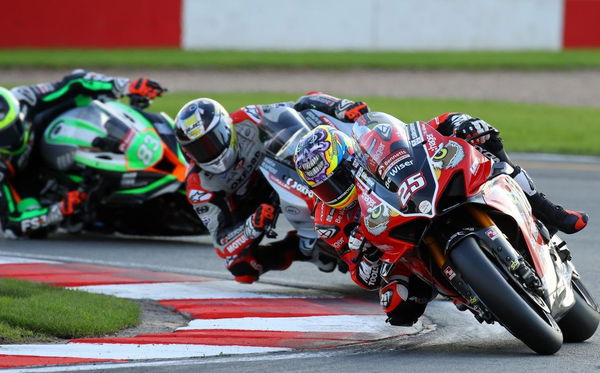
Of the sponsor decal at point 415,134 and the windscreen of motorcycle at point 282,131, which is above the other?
the sponsor decal at point 415,134

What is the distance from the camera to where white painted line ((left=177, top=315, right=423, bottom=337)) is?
7348 mm

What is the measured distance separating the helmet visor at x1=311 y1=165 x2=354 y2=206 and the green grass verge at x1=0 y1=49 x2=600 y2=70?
1822 centimetres

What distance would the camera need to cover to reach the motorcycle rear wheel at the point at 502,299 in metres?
6.00

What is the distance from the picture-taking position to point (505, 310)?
6.00 m

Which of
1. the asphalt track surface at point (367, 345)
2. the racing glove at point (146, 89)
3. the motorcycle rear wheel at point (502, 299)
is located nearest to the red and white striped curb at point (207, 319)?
the asphalt track surface at point (367, 345)

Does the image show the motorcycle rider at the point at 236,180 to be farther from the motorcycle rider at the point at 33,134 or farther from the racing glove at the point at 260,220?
the motorcycle rider at the point at 33,134

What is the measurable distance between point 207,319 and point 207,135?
1.51 m

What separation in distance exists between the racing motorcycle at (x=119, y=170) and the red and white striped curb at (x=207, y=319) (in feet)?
4.01

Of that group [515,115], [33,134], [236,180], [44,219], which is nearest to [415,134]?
[236,180]

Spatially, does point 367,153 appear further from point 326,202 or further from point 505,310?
point 505,310

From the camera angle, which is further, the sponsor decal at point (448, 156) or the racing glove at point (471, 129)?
the racing glove at point (471, 129)

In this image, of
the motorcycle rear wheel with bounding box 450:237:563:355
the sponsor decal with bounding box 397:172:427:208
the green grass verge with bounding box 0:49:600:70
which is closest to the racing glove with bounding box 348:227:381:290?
the sponsor decal with bounding box 397:172:427:208

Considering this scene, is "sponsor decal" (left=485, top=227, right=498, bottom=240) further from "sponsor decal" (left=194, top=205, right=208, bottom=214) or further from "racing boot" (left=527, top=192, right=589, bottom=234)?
"sponsor decal" (left=194, top=205, right=208, bottom=214)

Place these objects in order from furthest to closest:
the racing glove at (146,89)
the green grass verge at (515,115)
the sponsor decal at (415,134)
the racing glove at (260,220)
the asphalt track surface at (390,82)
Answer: the asphalt track surface at (390,82) < the green grass verge at (515,115) < the racing glove at (146,89) < the racing glove at (260,220) < the sponsor decal at (415,134)
